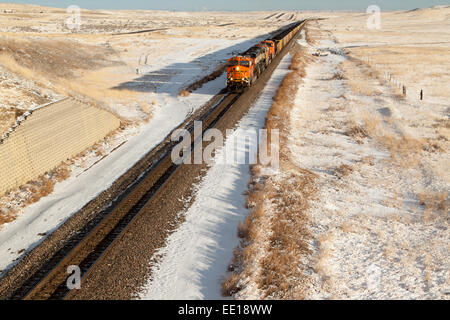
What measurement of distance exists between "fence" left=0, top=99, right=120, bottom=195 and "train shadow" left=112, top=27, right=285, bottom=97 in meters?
13.2

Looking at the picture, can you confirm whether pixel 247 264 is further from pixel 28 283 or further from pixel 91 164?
pixel 91 164

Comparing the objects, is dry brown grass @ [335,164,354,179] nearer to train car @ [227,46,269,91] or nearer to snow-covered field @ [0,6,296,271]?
snow-covered field @ [0,6,296,271]

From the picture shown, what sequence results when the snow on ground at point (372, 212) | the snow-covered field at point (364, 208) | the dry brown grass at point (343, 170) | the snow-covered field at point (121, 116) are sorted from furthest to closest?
the dry brown grass at point (343, 170), the snow-covered field at point (121, 116), the snow on ground at point (372, 212), the snow-covered field at point (364, 208)

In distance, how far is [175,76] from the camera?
39125mm

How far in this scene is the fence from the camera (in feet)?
41.8

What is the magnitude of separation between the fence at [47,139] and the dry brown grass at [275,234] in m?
8.83

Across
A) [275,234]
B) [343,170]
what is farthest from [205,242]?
[343,170]

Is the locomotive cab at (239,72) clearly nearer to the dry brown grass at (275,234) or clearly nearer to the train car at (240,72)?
the train car at (240,72)

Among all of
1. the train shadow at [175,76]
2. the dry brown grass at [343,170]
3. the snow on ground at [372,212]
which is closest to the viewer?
the snow on ground at [372,212]

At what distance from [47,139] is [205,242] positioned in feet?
29.3

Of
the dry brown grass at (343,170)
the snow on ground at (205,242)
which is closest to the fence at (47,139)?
the snow on ground at (205,242)

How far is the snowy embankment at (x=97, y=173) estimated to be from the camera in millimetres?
10797

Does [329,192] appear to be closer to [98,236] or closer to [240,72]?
[98,236]
